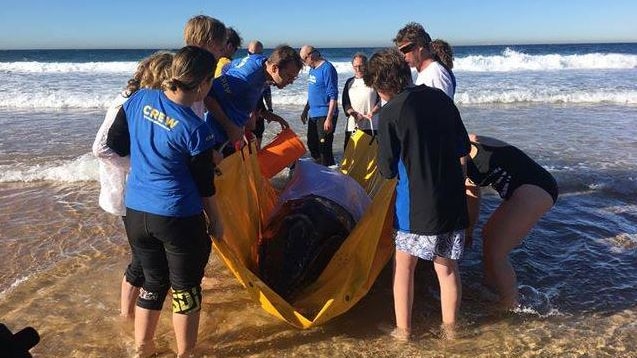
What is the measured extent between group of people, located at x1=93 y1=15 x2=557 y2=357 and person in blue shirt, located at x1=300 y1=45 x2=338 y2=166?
258 centimetres

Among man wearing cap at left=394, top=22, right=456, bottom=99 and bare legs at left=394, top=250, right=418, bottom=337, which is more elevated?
man wearing cap at left=394, top=22, right=456, bottom=99

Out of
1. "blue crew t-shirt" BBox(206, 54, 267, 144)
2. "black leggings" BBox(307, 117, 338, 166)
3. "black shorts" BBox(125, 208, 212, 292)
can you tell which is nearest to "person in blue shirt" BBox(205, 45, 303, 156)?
"blue crew t-shirt" BBox(206, 54, 267, 144)

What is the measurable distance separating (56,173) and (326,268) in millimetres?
4851

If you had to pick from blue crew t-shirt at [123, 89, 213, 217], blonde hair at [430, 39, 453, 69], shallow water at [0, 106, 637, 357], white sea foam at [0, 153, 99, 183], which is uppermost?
blonde hair at [430, 39, 453, 69]

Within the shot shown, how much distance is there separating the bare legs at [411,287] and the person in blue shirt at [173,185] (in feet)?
3.58

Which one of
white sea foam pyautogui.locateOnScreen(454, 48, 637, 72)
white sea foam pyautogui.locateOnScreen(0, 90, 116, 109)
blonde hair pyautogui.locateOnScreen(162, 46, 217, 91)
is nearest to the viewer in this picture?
blonde hair pyautogui.locateOnScreen(162, 46, 217, 91)

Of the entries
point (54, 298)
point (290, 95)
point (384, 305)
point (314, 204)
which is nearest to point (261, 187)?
point (314, 204)

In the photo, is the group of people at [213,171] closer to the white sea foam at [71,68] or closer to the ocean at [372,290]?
the ocean at [372,290]

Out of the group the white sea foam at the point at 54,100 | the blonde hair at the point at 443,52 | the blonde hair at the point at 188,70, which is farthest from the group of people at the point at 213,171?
the white sea foam at the point at 54,100

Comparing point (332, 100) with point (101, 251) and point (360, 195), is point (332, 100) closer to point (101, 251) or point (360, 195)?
point (360, 195)

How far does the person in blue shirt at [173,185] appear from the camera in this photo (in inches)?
94.0

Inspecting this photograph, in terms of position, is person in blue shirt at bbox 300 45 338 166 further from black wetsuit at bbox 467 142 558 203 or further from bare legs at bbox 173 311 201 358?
bare legs at bbox 173 311 201 358

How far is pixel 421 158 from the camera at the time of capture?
2.80 metres

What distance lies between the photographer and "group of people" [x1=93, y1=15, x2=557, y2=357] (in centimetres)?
245
